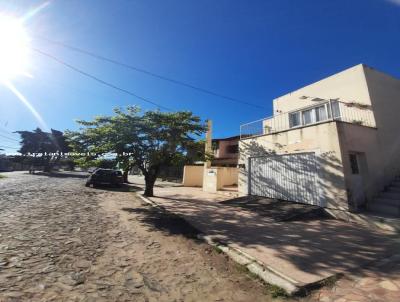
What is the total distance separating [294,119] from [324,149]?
167 inches

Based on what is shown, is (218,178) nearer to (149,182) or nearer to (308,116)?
(149,182)

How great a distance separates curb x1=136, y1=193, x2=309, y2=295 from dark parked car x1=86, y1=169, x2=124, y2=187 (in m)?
14.8

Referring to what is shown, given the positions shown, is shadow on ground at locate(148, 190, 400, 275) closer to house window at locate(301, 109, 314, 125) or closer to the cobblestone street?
the cobblestone street

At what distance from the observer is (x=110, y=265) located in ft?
13.1

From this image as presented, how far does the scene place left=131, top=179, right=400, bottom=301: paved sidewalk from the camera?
11.5ft

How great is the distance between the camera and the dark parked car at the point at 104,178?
1778 centimetres

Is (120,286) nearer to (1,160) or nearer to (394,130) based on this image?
(394,130)

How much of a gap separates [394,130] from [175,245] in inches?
422

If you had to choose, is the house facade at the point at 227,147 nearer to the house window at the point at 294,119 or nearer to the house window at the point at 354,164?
the house window at the point at 294,119

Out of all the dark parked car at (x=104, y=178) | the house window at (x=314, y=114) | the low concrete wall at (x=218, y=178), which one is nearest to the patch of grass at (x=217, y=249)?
the house window at (x=314, y=114)

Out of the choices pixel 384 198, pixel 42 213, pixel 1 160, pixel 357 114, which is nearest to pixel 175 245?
pixel 42 213

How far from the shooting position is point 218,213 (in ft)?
29.4

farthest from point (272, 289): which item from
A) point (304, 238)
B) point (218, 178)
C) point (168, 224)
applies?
point (218, 178)

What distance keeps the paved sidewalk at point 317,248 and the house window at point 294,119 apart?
623 centimetres
